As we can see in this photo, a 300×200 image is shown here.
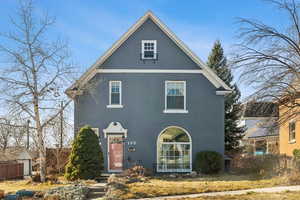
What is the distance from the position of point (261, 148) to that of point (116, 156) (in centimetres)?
2525

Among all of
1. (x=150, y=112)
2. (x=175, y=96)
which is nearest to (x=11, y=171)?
(x=150, y=112)

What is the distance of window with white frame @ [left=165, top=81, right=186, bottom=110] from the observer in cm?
2211

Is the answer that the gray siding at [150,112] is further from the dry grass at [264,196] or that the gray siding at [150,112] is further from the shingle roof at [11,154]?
the shingle roof at [11,154]

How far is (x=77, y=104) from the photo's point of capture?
71.6 ft

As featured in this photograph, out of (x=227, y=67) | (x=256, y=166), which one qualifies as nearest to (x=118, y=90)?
(x=256, y=166)

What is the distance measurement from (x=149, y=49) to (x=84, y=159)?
8264 mm

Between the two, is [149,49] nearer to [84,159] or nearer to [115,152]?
[115,152]

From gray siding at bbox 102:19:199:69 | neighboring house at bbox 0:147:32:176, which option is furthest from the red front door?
neighboring house at bbox 0:147:32:176

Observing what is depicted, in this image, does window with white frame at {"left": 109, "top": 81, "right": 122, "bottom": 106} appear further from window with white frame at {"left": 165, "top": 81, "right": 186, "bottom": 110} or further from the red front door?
window with white frame at {"left": 165, "top": 81, "right": 186, "bottom": 110}

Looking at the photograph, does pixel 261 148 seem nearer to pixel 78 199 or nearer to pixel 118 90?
pixel 118 90

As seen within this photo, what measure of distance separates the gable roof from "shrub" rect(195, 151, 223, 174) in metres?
4.19

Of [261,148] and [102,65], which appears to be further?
[261,148]

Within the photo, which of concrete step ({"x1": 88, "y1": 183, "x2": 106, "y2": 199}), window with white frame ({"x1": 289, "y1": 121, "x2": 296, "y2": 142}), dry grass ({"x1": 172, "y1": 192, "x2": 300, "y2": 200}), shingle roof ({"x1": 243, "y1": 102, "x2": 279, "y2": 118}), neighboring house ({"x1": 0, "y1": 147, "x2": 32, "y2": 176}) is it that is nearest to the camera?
dry grass ({"x1": 172, "y1": 192, "x2": 300, "y2": 200})

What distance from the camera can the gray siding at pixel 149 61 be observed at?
22.0 metres
